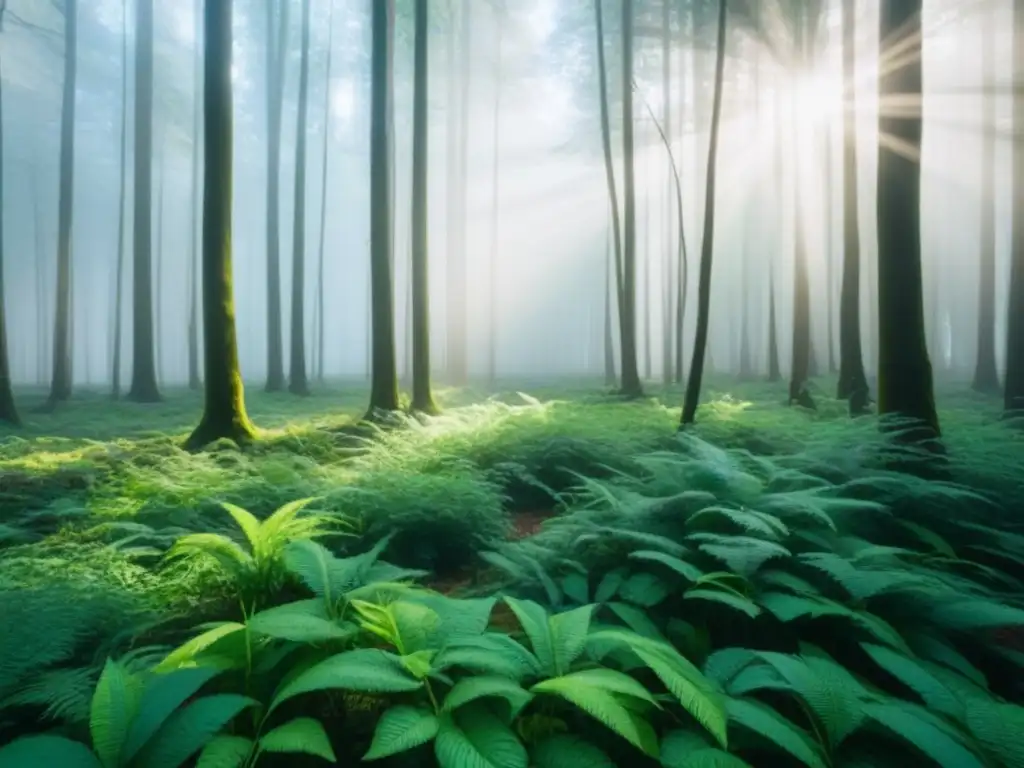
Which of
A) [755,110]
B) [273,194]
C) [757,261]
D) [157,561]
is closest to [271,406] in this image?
[273,194]

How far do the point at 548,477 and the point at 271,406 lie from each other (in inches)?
467

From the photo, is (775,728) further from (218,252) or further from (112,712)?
(218,252)

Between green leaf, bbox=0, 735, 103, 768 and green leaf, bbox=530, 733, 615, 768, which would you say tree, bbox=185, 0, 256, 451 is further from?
green leaf, bbox=530, 733, 615, 768

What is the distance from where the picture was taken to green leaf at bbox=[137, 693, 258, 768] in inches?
73.1

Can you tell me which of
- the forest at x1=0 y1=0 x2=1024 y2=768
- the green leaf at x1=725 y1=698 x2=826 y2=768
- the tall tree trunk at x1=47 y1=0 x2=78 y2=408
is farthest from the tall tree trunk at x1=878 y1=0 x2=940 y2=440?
the tall tree trunk at x1=47 y1=0 x2=78 y2=408

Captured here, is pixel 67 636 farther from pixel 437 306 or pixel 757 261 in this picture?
pixel 437 306

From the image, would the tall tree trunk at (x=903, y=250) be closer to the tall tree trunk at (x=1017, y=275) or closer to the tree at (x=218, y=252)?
the tall tree trunk at (x=1017, y=275)

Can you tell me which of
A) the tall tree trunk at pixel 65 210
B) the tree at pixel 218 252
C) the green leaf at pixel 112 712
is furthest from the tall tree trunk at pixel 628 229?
the tall tree trunk at pixel 65 210

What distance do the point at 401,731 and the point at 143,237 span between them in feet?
68.0

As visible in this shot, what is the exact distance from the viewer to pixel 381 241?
10945 millimetres

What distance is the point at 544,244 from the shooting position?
65.7 m

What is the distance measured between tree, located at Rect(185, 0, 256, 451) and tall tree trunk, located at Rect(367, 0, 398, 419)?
2.55 m

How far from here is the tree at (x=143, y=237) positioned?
1736 centimetres

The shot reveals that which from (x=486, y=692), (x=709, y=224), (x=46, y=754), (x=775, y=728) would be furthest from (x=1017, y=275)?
(x=46, y=754)
